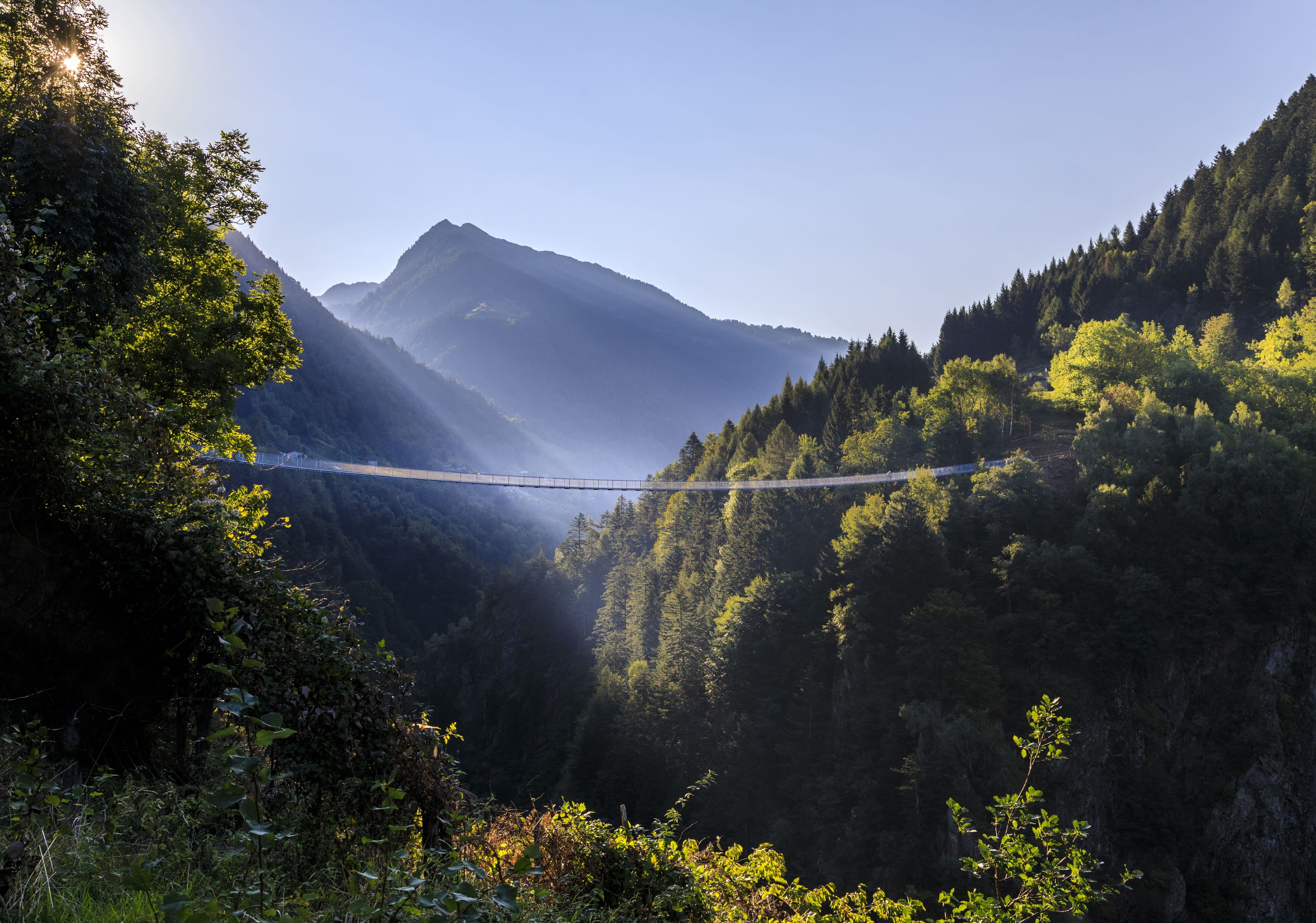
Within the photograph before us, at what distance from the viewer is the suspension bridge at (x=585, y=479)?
1652 inches

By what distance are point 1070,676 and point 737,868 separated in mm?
36432

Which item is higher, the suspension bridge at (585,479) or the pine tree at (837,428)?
the pine tree at (837,428)

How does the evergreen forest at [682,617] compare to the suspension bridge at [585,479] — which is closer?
the evergreen forest at [682,617]

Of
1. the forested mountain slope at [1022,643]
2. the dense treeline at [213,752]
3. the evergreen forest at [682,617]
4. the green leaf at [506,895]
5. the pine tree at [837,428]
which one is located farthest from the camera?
the pine tree at [837,428]

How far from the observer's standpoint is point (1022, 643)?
3778 centimetres

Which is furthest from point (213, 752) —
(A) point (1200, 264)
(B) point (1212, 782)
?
(A) point (1200, 264)

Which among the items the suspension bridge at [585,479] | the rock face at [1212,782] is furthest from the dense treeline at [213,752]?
the rock face at [1212,782]

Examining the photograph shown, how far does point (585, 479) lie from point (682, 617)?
11559 mm

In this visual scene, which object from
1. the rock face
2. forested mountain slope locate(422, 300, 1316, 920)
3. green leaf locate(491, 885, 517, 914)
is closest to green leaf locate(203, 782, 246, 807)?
green leaf locate(491, 885, 517, 914)

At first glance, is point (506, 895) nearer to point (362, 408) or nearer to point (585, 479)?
point (585, 479)

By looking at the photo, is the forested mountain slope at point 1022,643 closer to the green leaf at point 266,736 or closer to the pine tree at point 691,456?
the pine tree at point 691,456

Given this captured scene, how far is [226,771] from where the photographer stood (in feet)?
17.2

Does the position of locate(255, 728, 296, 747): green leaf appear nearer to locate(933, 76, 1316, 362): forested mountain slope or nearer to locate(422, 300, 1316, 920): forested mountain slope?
locate(422, 300, 1316, 920): forested mountain slope

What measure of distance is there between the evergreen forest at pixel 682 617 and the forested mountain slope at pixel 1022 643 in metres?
0.22
